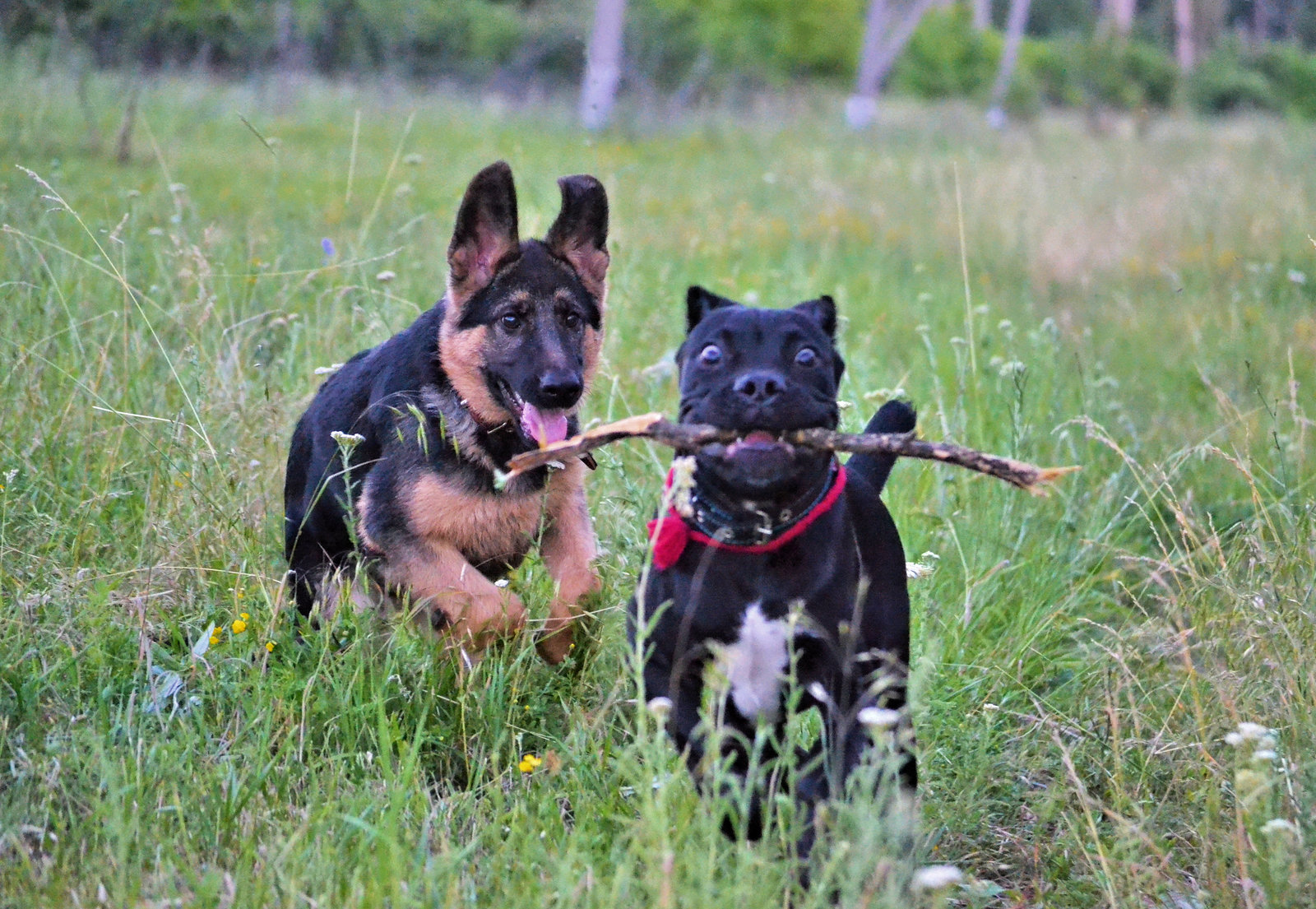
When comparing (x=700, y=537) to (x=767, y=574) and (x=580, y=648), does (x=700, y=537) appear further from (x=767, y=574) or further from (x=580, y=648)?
(x=580, y=648)

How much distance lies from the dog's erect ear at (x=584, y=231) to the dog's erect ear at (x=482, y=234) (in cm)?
22

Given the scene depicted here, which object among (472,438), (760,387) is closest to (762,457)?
(760,387)

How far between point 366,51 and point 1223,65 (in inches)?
611

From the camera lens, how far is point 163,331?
6.29 meters

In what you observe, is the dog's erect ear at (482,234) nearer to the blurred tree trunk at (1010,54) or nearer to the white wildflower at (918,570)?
the white wildflower at (918,570)

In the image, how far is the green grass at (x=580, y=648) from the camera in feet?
10.3

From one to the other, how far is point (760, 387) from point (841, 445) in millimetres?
228

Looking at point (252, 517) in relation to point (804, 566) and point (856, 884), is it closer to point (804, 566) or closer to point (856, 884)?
point (804, 566)

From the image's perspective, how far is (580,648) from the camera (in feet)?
14.6

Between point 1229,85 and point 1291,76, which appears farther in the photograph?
point 1229,85

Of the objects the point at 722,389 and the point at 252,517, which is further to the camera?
the point at 252,517

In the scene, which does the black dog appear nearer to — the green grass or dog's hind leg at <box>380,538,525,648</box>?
the green grass

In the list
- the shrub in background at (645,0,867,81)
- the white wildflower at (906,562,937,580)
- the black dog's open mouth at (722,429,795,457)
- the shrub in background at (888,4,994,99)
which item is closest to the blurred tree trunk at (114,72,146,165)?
the white wildflower at (906,562,937,580)

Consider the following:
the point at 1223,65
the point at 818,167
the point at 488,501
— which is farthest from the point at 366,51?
the point at 488,501
